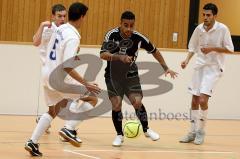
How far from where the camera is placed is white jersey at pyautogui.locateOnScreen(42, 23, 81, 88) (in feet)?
20.5

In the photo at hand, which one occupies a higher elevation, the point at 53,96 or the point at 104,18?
the point at 104,18

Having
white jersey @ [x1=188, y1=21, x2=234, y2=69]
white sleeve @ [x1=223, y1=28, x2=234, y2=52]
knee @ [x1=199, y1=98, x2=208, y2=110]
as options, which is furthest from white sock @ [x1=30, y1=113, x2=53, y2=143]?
white sleeve @ [x1=223, y1=28, x2=234, y2=52]

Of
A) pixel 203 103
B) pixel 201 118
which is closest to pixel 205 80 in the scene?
pixel 203 103

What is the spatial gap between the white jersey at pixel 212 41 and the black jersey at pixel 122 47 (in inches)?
34.2

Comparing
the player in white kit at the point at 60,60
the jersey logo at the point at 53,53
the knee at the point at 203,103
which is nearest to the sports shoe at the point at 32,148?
the player in white kit at the point at 60,60

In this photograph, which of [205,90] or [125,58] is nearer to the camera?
[125,58]

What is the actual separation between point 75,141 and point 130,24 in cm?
176

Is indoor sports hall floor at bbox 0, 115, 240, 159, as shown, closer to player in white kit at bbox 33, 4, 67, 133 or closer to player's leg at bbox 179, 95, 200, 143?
player's leg at bbox 179, 95, 200, 143

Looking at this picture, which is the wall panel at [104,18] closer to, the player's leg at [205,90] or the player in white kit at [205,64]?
the player in white kit at [205,64]

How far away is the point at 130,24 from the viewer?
298 inches

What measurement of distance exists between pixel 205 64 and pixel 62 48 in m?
2.76

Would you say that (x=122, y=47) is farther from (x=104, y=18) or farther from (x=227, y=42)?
(x=104, y=18)

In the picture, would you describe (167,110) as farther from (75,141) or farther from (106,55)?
(75,141)

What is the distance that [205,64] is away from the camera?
8438 millimetres
